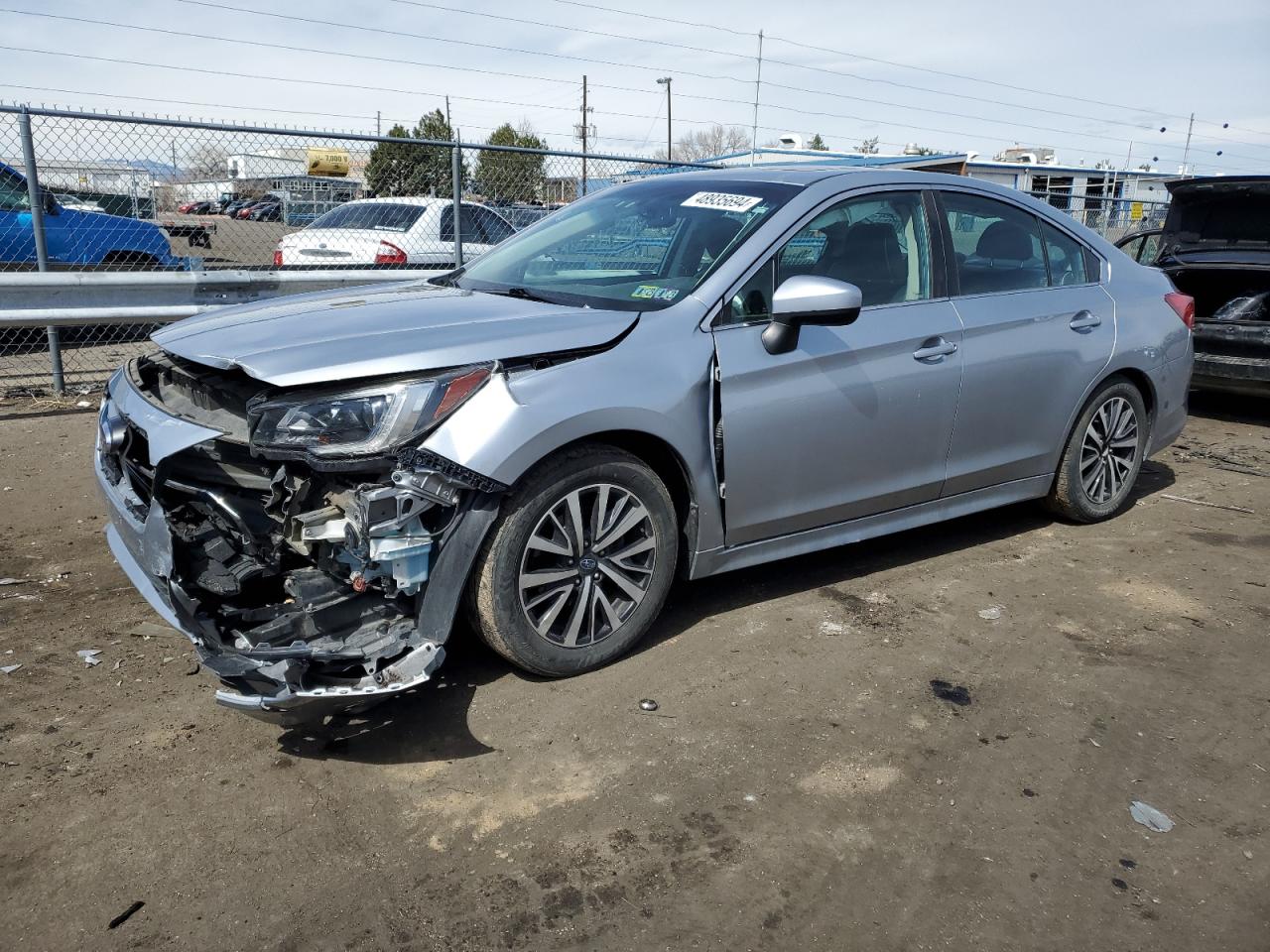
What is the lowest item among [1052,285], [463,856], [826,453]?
[463,856]

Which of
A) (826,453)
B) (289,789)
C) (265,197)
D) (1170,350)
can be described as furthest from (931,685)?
(265,197)

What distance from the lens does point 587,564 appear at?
138 inches

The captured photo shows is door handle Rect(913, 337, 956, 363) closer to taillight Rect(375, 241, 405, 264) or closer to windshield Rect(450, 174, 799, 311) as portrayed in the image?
windshield Rect(450, 174, 799, 311)

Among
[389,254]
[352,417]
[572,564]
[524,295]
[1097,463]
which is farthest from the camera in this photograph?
[389,254]

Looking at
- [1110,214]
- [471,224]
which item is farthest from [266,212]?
[1110,214]

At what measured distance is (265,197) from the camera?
10766 millimetres

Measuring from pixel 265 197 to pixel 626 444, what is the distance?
866 centimetres

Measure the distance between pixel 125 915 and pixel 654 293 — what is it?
2.57 meters

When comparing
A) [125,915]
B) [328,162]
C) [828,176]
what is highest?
[328,162]

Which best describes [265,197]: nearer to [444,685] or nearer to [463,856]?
[444,685]

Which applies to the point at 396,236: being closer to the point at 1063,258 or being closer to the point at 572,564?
the point at 1063,258

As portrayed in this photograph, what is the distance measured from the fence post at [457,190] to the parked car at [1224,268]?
582 centimetres

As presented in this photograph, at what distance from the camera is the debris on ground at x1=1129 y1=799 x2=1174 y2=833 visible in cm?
287

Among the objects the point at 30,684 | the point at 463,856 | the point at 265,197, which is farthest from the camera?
the point at 265,197
